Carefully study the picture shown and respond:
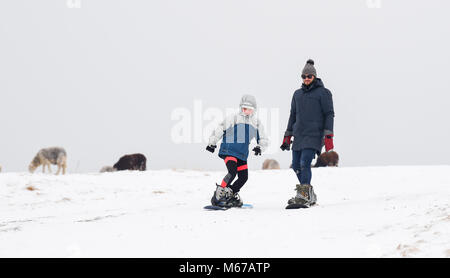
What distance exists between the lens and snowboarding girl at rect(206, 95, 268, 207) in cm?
816

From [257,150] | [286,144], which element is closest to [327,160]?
[286,144]

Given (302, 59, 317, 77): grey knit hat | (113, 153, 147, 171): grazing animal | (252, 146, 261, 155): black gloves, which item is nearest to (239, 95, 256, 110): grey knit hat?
(252, 146, 261, 155): black gloves

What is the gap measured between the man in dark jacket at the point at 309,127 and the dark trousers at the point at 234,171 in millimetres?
852

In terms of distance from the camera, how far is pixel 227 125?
831 centimetres

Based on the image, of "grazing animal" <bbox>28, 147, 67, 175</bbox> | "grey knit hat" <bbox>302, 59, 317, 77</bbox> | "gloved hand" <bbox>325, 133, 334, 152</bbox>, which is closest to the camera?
"gloved hand" <bbox>325, 133, 334, 152</bbox>

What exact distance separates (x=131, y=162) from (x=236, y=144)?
49.8ft

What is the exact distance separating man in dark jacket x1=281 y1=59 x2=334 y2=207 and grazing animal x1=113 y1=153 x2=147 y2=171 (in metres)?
15.3

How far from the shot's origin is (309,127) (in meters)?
7.91

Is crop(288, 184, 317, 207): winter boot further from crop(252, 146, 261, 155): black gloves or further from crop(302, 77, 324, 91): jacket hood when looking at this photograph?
crop(302, 77, 324, 91): jacket hood

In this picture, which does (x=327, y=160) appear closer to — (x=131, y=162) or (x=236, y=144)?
(x=131, y=162)

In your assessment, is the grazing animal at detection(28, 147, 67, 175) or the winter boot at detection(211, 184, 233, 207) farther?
the grazing animal at detection(28, 147, 67, 175)

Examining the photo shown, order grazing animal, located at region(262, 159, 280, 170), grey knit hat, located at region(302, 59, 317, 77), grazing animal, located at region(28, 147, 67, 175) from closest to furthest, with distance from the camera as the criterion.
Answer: grey knit hat, located at region(302, 59, 317, 77) → grazing animal, located at region(28, 147, 67, 175) → grazing animal, located at region(262, 159, 280, 170)

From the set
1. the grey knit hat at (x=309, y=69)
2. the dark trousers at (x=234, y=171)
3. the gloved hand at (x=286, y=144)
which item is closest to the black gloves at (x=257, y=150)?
the dark trousers at (x=234, y=171)
